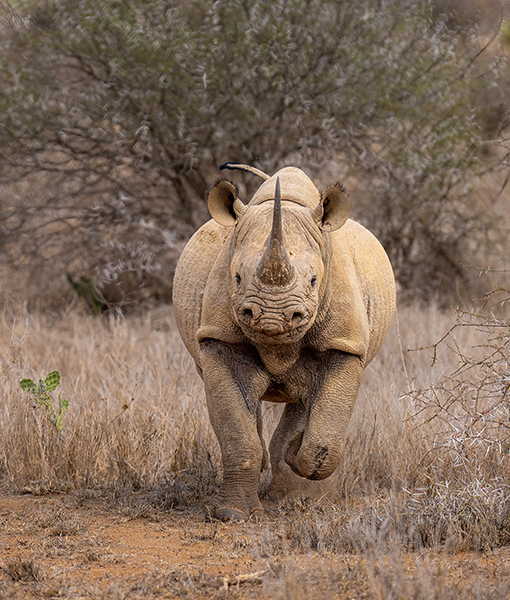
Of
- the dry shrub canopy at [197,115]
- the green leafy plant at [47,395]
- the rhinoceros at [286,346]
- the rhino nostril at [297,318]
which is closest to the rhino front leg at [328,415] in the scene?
the rhinoceros at [286,346]

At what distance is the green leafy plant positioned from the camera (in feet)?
16.7

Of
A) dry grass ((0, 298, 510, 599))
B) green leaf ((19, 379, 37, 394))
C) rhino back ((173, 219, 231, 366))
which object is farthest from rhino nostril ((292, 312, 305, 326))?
green leaf ((19, 379, 37, 394))

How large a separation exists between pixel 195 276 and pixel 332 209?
3.20ft

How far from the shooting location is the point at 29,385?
5156mm

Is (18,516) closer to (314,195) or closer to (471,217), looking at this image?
(314,195)

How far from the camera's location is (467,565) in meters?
3.24

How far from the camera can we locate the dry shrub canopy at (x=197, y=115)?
954 centimetres

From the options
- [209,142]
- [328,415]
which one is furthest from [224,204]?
[209,142]

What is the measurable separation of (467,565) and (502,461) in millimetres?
1336

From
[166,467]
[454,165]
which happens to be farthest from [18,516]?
[454,165]

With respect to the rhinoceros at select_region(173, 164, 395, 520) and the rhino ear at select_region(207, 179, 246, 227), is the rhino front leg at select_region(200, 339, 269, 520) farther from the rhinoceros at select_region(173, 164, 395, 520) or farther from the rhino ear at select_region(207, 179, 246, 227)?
the rhino ear at select_region(207, 179, 246, 227)

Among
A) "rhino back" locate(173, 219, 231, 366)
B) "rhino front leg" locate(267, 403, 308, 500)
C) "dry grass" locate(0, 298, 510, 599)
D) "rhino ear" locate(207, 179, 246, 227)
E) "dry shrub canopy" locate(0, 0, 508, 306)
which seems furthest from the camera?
"dry shrub canopy" locate(0, 0, 508, 306)

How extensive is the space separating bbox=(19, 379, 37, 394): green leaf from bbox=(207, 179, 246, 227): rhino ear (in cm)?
183

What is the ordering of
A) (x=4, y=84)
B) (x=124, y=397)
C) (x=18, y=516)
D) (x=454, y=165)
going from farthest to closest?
(x=454, y=165), (x=4, y=84), (x=124, y=397), (x=18, y=516)
